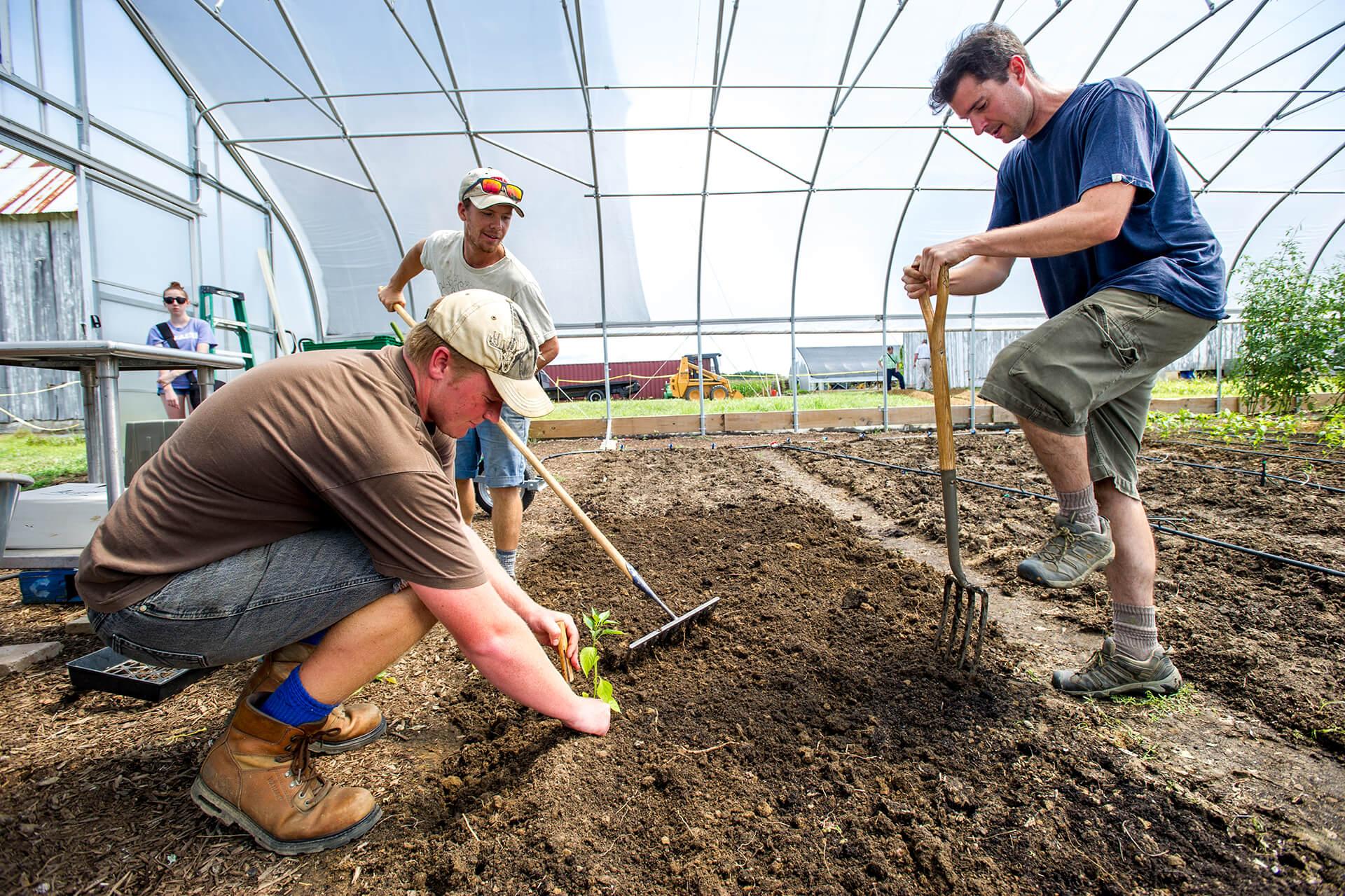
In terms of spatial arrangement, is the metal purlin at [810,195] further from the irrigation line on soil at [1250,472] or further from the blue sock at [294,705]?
the blue sock at [294,705]

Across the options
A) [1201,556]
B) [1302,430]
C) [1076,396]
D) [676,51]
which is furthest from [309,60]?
[1302,430]

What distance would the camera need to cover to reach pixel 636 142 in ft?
28.1

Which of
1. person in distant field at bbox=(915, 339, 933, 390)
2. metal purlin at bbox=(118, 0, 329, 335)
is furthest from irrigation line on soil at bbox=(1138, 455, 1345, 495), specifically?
metal purlin at bbox=(118, 0, 329, 335)

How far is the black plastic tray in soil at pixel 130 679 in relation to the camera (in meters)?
1.96

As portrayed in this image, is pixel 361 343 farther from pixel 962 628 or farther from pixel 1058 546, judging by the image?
pixel 1058 546

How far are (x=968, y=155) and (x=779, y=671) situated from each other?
878 centimetres

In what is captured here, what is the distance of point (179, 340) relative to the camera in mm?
6320

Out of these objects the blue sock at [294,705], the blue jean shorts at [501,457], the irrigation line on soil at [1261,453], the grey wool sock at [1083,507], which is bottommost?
the blue sock at [294,705]

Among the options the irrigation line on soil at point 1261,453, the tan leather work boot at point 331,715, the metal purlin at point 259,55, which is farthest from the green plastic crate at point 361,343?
the irrigation line on soil at point 1261,453

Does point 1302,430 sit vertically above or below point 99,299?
below

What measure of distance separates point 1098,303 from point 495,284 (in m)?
2.52

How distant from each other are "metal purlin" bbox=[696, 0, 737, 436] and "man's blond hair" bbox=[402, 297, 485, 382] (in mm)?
7146

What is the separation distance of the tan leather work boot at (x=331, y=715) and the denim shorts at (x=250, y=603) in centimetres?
11

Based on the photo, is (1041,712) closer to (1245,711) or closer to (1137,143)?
(1245,711)
